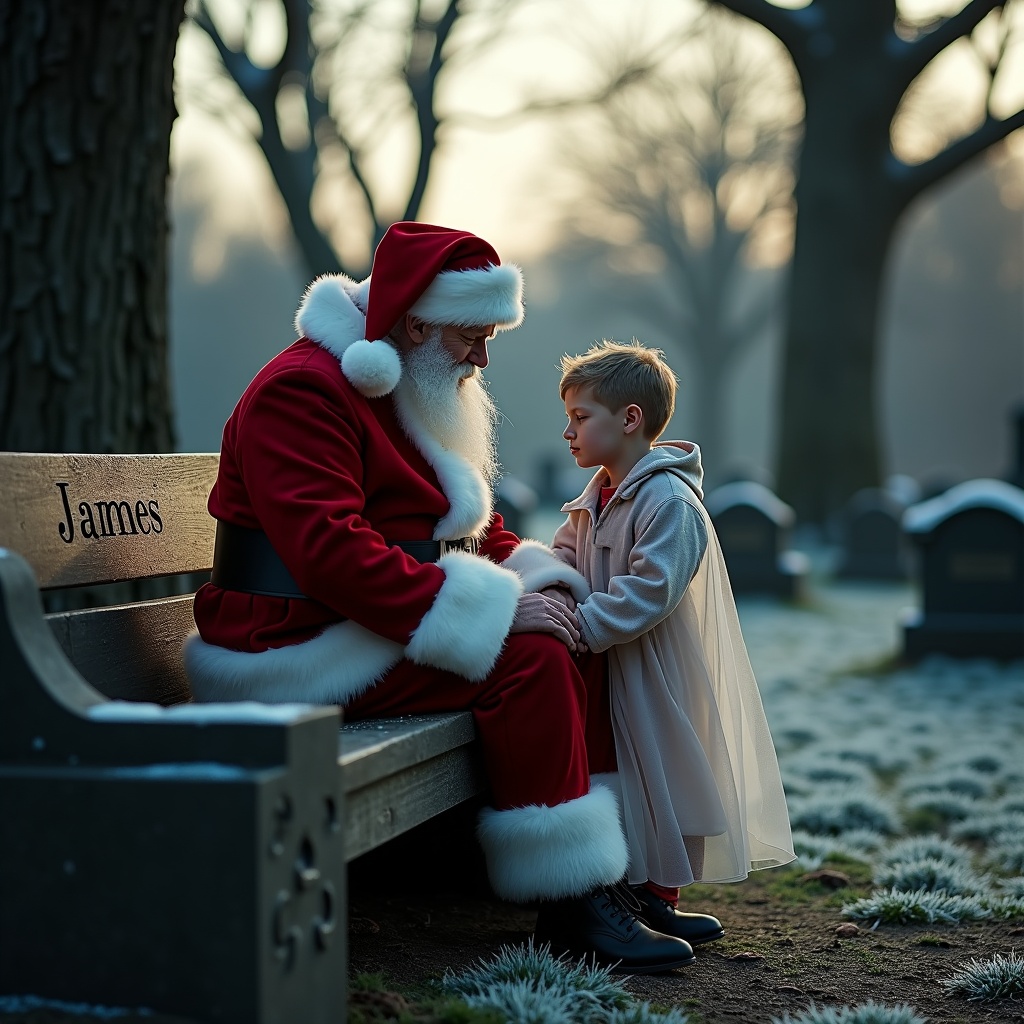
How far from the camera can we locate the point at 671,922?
345 centimetres

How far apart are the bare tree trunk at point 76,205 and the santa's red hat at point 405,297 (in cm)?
157

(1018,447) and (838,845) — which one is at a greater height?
(1018,447)

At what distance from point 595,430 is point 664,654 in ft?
2.00

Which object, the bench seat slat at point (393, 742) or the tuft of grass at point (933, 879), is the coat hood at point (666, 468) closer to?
the bench seat slat at point (393, 742)

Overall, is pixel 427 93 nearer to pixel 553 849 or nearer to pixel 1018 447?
pixel 1018 447

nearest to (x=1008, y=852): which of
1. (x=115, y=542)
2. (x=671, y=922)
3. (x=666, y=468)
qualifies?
(x=671, y=922)

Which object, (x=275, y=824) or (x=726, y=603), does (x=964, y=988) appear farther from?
(x=275, y=824)

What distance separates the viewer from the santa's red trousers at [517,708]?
9.61 ft

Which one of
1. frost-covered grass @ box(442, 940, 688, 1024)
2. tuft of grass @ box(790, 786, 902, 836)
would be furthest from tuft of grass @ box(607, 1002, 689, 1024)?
tuft of grass @ box(790, 786, 902, 836)

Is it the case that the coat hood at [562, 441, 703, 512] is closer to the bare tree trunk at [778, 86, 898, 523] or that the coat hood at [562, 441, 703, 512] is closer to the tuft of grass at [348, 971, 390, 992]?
the tuft of grass at [348, 971, 390, 992]

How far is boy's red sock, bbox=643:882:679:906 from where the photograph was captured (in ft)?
11.2

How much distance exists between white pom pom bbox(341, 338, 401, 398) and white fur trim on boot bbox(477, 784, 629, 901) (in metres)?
1.03

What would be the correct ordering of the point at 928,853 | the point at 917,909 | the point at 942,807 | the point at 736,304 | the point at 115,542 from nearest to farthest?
1. the point at 115,542
2. the point at 917,909
3. the point at 928,853
4. the point at 942,807
5. the point at 736,304

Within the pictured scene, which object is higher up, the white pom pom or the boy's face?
the white pom pom
